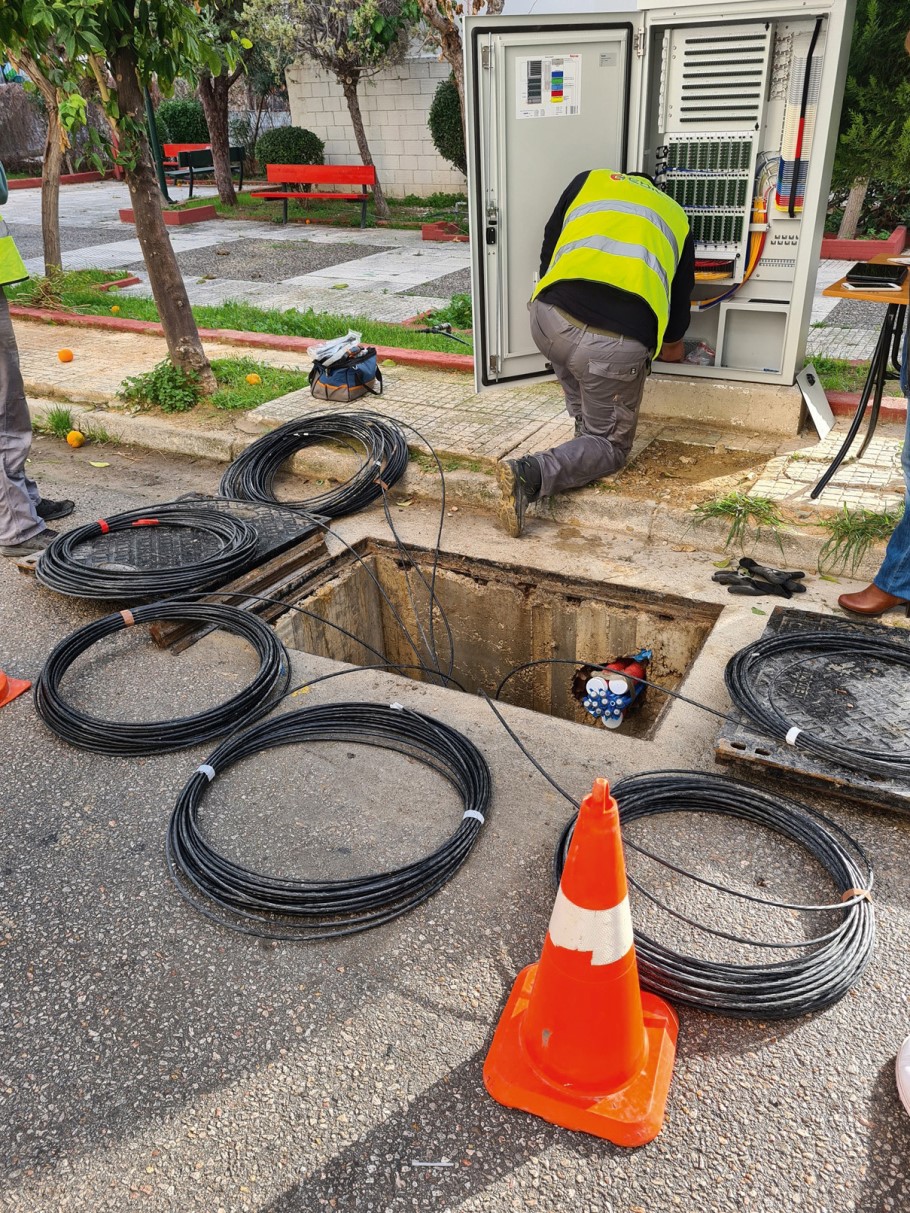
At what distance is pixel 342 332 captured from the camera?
852cm

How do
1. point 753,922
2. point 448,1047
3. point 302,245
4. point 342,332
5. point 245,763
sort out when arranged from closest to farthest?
point 448,1047, point 753,922, point 245,763, point 342,332, point 302,245

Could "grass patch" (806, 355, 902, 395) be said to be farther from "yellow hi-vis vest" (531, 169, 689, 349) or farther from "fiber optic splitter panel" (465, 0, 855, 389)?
"yellow hi-vis vest" (531, 169, 689, 349)

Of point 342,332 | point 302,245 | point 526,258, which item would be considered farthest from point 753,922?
point 302,245

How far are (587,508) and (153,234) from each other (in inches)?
160

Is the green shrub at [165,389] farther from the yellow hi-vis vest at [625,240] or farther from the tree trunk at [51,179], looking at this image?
the tree trunk at [51,179]

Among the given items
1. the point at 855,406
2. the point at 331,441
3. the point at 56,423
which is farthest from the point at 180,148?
the point at 855,406

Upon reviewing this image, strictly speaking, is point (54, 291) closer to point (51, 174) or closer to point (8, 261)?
point (51, 174)

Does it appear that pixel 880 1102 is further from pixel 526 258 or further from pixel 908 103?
pixel 908 103

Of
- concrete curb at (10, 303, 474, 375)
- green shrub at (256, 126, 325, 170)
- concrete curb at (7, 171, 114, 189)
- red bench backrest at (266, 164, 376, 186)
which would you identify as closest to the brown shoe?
concrete curb at (10, 303, 474, 375)

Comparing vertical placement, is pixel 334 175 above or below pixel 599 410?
above

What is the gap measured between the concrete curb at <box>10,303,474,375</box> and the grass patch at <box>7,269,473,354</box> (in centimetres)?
17

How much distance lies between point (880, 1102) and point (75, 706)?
130 inches

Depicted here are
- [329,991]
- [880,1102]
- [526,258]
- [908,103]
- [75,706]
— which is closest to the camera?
[880,1102]

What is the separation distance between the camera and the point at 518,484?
493 centimetres
